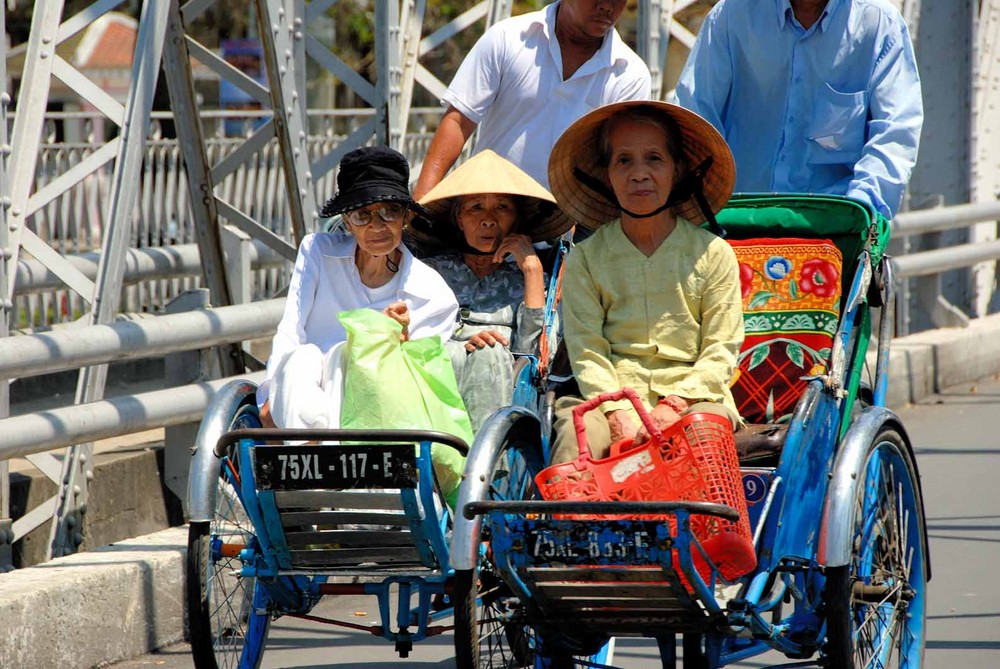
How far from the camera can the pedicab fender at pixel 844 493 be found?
405cm

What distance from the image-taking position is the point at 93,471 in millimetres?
6582

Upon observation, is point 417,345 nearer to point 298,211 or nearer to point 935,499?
point 298,211

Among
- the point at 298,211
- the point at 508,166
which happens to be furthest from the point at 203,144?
the point at 508,166

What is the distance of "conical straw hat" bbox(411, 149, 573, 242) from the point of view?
522cm

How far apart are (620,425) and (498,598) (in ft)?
1.90

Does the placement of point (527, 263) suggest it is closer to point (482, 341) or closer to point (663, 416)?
point (482, 341)

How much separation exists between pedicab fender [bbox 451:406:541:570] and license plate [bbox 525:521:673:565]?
162 mm

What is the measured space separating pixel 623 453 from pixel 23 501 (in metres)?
3.87

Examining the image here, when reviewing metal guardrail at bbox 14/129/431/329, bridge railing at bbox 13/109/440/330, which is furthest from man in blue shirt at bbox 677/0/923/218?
metal guardrail at bbox 14/129/431/329

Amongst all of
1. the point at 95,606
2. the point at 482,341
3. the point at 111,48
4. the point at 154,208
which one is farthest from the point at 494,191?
the point at 111,48

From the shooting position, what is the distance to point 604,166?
4.98m

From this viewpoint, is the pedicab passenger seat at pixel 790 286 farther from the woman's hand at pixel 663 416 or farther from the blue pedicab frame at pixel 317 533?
the blue pedicab frame at pixel 317 533

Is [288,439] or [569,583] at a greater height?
[288,439]

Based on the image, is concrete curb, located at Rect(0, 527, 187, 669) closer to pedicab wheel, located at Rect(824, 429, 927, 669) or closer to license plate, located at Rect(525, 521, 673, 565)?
license plate, located at Rect(525, 521, 673, 565)
